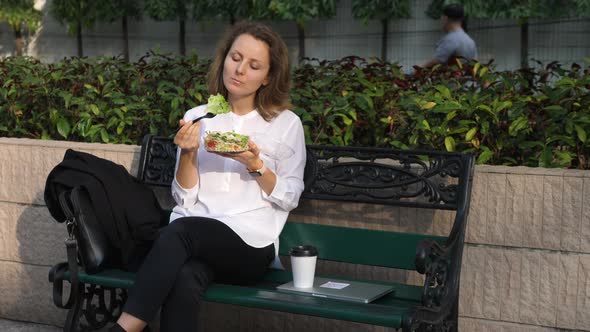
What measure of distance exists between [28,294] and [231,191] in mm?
1519

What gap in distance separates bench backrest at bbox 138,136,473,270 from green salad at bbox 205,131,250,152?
500mm

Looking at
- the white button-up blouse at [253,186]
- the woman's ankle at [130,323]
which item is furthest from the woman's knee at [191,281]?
the white button-up blouse at [253,186]

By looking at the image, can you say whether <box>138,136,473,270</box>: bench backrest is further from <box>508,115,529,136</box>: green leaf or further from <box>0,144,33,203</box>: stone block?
<box>0,144,33,203</box>: stone block

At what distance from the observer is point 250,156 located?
3762mm

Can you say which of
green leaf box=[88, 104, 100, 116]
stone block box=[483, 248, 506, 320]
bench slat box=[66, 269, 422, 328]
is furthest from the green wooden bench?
green leaf box=[88, 104, 100, 116]

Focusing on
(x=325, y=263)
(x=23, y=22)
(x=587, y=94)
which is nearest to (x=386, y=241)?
(x=325, y=263)

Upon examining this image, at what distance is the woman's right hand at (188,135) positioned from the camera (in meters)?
3.84

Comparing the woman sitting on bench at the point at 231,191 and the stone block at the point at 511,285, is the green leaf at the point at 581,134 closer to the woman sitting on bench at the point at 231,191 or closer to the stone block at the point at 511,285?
the stone block at the point at 511,285

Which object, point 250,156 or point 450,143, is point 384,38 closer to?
point 450,143

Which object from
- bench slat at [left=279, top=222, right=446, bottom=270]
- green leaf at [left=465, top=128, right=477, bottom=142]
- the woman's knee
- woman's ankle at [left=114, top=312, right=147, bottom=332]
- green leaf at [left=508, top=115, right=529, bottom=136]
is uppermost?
green leaf at [left=508, top=115, right=529, bottom=136]

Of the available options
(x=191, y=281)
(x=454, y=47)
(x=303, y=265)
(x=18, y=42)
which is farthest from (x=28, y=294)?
(x=18, y=42)

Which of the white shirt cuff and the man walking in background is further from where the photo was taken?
the man walking in background

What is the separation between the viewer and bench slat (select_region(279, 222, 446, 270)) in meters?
3.89

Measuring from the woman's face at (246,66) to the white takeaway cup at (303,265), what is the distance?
2.56ft
